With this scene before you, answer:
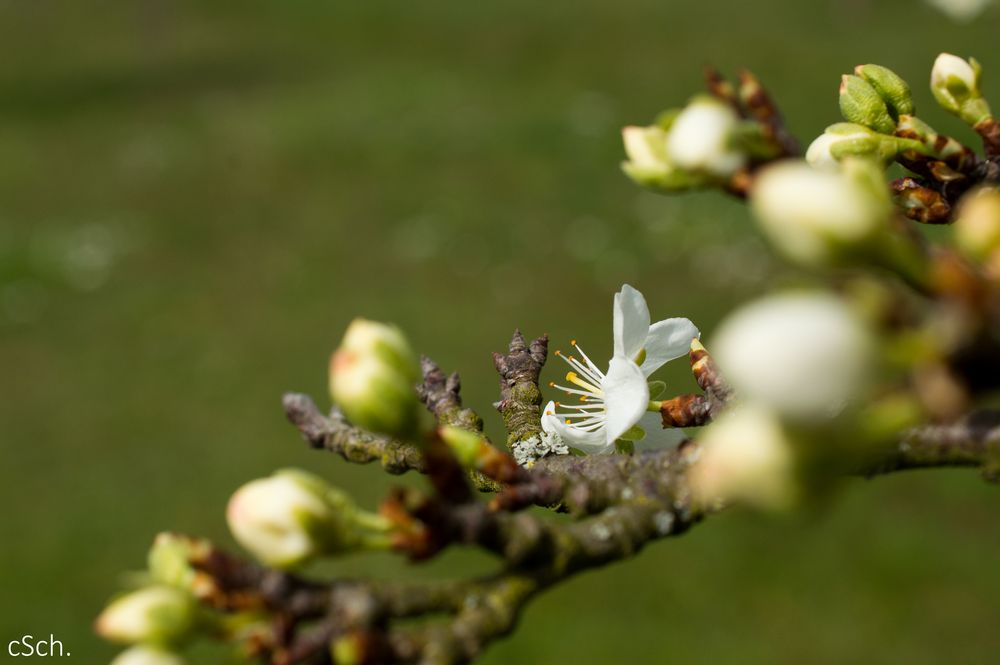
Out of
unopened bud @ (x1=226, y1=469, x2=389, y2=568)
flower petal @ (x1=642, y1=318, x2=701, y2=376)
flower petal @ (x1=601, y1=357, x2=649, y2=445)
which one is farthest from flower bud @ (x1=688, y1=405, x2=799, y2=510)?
flower petal @ (x1=642, y1=318, x2=701, y2=376)

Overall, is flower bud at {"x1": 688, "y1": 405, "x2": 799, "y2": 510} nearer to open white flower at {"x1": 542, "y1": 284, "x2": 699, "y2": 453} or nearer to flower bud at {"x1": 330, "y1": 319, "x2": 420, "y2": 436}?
flower bud at {"x1": 330, "y1": 319, "x2": 420, "y2": 436}

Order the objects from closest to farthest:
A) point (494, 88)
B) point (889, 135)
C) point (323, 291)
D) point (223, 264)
Answer: point (889, 135), point (323, 291), point (223, 264), point (494, 88)

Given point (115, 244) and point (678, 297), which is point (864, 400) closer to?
point (678, 297)

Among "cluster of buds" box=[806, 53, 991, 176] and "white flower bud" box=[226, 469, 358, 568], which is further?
"cluster of buds" box=[806, 53, 991, 176]

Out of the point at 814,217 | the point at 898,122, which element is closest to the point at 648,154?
the point at 814,217

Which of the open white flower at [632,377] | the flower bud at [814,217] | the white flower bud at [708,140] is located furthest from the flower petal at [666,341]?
the flower bud at [814,217]

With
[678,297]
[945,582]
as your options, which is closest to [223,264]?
[678,297]

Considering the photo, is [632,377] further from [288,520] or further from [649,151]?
[288,520]
